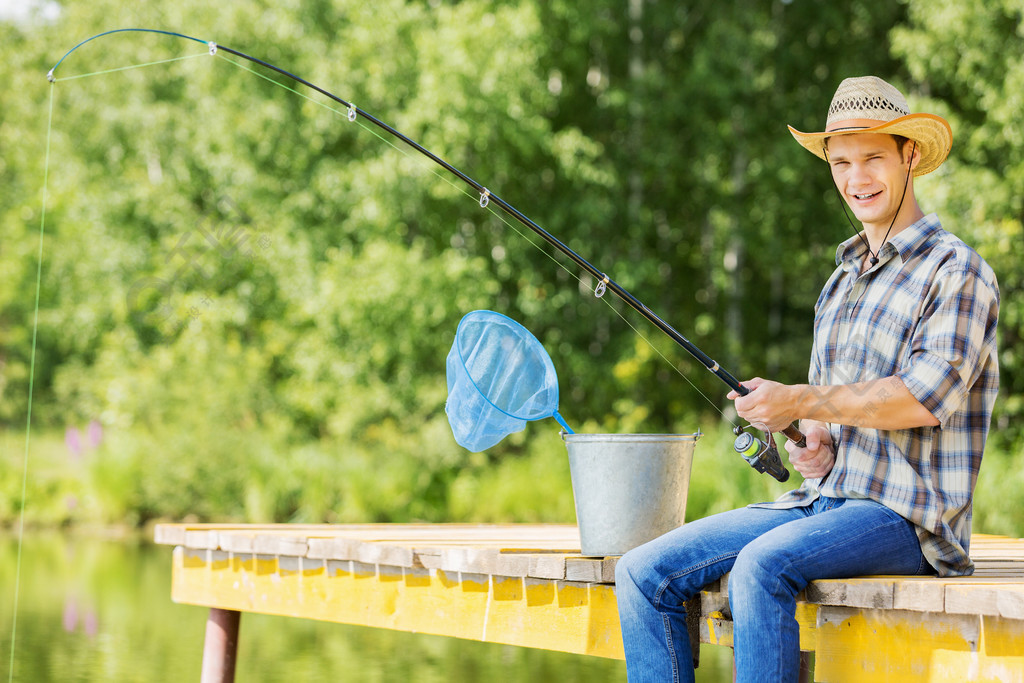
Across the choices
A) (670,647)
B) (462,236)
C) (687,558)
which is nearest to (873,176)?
(687,558)

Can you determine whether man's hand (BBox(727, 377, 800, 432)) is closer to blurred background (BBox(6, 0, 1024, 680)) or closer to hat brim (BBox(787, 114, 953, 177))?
hat brim (BBox(787, 114, 953, 177))

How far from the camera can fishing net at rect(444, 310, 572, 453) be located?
→ 2662mm

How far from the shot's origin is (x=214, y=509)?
11.5 meters

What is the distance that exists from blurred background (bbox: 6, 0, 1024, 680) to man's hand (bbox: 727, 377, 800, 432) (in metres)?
7.02

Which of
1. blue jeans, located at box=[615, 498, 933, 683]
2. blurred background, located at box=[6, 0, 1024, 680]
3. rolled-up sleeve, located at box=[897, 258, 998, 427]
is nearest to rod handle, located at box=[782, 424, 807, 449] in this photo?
blue jeans, located at box=[615, 498, 933, 683]

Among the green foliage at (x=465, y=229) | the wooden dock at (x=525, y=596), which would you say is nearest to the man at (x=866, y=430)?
the wooden dock at (x=525, y=596)

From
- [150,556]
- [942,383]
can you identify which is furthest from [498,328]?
[150,556]

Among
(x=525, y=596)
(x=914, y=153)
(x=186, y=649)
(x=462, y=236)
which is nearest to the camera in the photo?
(x=914, y=153)

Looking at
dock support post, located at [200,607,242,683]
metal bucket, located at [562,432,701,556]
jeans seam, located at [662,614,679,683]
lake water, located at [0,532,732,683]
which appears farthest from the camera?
lake water, located at [0,532,732,683]

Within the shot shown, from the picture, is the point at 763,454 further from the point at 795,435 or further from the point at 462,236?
the point at 462,236

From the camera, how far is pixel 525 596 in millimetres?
2973

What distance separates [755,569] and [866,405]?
36 cm

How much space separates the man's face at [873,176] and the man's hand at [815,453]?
1.41 ft

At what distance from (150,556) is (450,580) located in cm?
752
